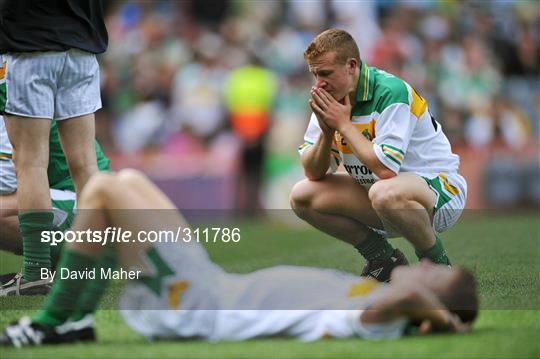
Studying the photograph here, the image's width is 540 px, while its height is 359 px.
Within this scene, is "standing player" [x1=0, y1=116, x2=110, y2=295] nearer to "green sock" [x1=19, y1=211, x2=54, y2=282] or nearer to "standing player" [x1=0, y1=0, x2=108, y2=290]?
"green sock" [x1=19, y1=211, x2=54, y2=282]

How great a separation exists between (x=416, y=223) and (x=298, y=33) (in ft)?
30.7

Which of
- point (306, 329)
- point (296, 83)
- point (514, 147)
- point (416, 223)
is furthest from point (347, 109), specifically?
point (514, 147)

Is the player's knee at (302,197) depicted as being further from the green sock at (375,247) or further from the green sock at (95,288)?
the green sock at (95,288)

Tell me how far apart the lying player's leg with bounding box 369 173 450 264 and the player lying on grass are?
1296mm

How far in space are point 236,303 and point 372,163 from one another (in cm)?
161

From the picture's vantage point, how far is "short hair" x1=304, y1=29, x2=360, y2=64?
18.5ft

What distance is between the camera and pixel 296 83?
540 inches

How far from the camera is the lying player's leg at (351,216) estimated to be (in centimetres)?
616

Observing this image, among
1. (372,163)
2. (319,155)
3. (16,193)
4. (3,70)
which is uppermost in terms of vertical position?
(3,70)

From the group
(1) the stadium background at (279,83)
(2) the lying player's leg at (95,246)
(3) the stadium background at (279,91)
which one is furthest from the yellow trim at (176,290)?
(1) the stadium background at (279,83)

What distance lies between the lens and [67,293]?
4277 millimetres

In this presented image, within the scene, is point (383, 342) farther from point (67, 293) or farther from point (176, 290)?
point (67, 293)

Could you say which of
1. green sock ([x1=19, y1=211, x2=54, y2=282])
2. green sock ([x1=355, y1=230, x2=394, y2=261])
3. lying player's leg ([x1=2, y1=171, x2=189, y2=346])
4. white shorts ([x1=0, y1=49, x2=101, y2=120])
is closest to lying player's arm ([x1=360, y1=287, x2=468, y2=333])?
lying player's leg ([x1=2, y1=171, x2=189, y2=346])

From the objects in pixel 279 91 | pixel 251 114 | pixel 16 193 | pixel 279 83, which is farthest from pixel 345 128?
pixel 279 83
